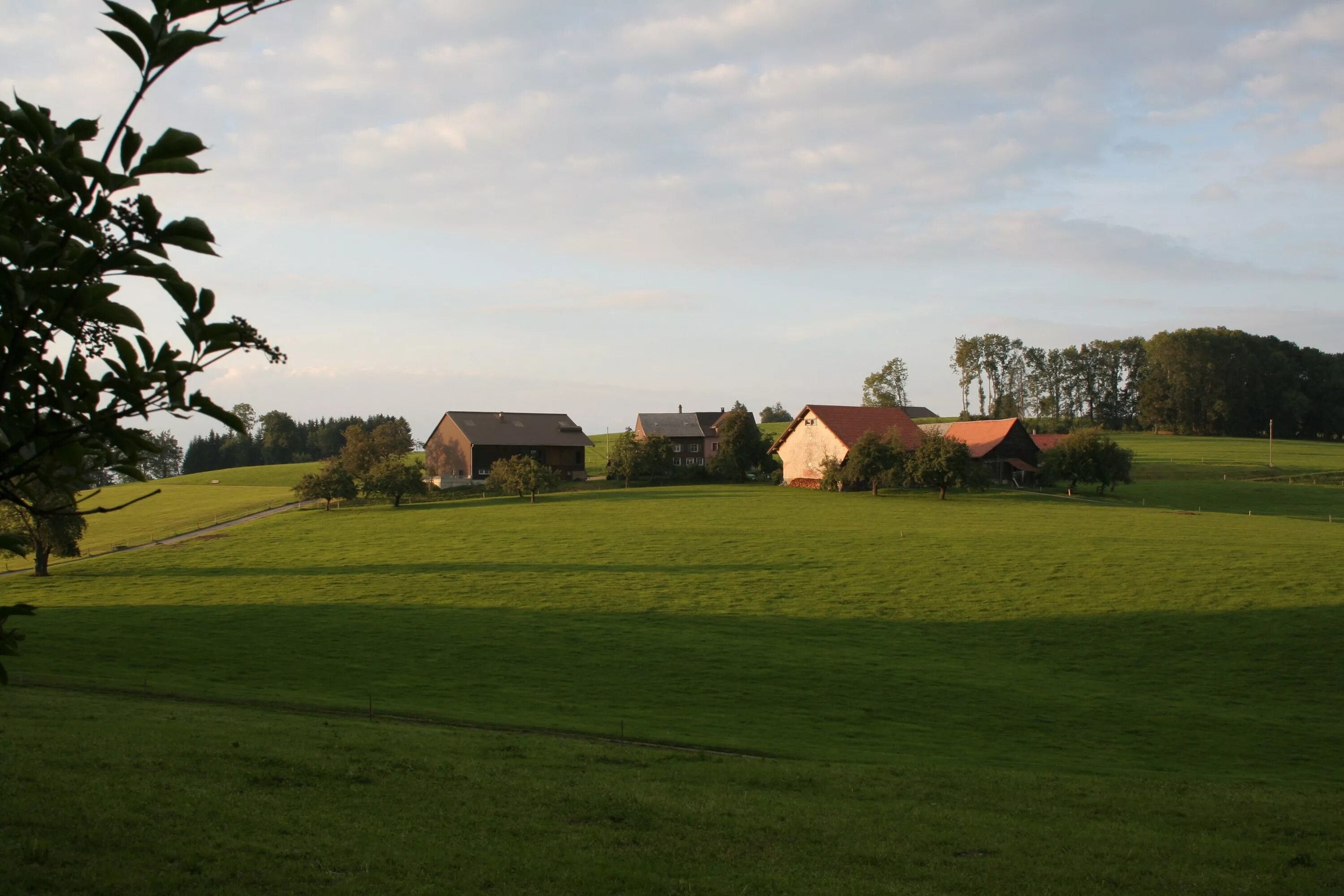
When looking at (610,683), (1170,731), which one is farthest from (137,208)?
(1170,731)

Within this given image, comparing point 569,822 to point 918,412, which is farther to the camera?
point 918,412

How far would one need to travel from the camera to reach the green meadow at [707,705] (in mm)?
10930

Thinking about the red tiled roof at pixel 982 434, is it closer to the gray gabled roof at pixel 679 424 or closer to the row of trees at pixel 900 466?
the row of trees at pixel 900 466

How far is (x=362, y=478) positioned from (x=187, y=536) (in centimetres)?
1706

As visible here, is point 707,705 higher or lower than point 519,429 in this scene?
lower

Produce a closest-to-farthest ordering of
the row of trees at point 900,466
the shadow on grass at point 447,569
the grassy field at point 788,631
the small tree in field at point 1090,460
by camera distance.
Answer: the grassy field at point 788,631 < the shadow on grass at point 447,569 < the row of trees at point 900,466 < the small tree in field at point 1090,460

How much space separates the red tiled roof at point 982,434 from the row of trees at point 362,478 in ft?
166

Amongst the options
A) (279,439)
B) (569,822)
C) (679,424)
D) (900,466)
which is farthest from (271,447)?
(569,822)

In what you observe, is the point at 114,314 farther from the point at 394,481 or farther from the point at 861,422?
the point at 861,422

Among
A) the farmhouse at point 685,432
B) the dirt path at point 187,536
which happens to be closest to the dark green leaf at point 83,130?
the dirt path at point 187,536

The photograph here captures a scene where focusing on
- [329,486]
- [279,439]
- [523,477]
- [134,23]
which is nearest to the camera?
[134,23]

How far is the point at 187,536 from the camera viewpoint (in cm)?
6819

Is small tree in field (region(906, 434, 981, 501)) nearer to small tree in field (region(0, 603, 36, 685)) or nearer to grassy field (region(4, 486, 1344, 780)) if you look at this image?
grassy field (region(4, 486, 1344, 780))

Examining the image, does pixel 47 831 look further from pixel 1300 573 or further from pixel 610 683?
pixel 1300 573
